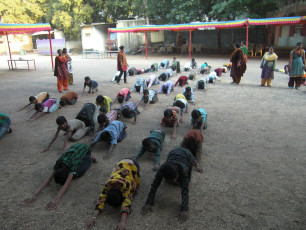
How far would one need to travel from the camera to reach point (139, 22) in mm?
23875

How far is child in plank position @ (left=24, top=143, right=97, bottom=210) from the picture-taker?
310 cm

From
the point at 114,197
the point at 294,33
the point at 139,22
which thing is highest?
the point at 139,22

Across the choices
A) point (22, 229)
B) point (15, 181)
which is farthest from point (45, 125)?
point (22, 229)

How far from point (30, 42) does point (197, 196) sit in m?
32.7

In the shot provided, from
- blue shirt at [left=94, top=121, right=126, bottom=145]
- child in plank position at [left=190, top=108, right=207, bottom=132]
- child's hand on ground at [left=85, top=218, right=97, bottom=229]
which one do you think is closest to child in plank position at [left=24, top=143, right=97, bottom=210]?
child's hand on ground at [left=85, top=218, right=97, bottom=229]

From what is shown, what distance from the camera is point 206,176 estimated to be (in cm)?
354

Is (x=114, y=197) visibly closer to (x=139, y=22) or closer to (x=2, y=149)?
(x=2, y=149)

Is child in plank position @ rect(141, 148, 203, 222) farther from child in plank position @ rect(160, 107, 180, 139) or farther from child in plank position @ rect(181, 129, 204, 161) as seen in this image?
child in plank position @ rect(160, 107, 180, 139)

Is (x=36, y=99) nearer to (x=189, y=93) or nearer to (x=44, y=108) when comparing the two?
(x=44, y=108)

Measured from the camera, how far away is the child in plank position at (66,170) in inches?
A: 122

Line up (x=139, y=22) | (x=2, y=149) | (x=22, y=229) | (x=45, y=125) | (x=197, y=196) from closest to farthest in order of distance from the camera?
(x=22, y=229) < (x=197, y=196) < (x=2, y=149) < (x=45, y=125) < (x=139, y=22)

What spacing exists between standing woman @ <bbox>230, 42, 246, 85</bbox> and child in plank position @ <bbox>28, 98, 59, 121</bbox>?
6442 millimetres

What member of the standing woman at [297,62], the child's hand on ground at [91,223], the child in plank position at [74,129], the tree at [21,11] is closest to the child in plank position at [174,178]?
the child's hand on ground at [91,223]

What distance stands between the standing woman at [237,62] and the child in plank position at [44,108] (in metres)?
6.44
